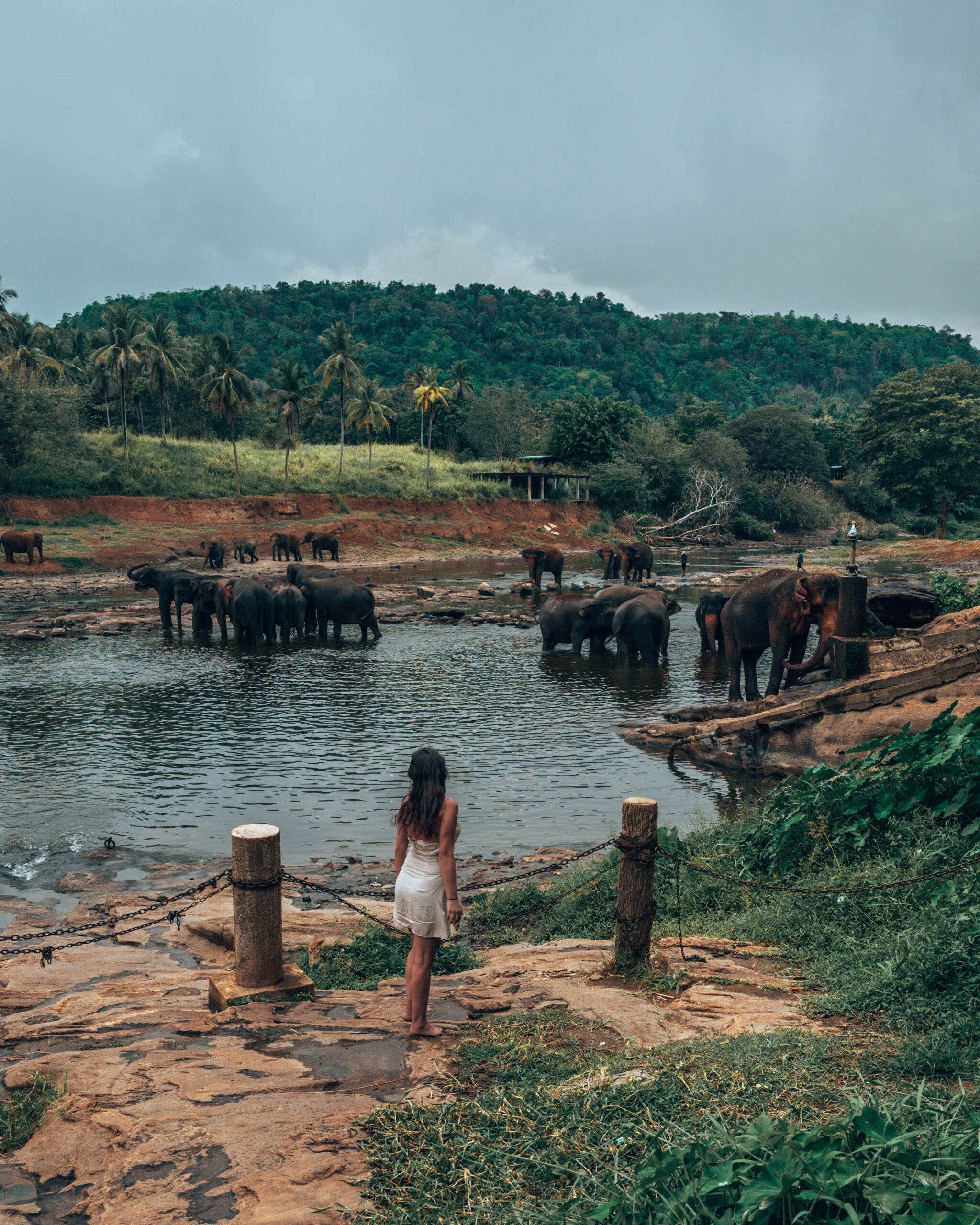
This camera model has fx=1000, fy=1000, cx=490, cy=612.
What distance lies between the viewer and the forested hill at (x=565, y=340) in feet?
396

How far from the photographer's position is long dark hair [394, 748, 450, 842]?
589 cm

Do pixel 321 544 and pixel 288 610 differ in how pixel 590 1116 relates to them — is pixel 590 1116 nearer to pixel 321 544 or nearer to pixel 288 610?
pixel 288 610

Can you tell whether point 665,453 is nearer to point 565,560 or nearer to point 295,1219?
point 565,560

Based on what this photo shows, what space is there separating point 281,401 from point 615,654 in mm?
44536

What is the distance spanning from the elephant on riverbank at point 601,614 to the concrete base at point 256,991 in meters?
18.7

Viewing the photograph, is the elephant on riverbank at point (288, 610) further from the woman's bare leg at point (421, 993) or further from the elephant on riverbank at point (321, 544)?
the woman's bare leg at point (421, 993)

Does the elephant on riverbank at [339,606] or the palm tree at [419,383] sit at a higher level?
the palm tree at [419,383]

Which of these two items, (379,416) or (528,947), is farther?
(379,416)

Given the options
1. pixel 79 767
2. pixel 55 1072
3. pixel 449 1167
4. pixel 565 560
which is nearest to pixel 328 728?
pixel 79 767

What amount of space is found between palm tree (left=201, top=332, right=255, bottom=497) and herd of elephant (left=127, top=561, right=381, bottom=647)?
29.7 meters

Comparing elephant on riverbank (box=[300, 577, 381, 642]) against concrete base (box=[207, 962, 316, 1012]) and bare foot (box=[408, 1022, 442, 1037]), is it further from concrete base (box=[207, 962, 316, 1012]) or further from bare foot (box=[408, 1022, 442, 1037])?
bare foot (box=[408, 1022, 442, 1037])

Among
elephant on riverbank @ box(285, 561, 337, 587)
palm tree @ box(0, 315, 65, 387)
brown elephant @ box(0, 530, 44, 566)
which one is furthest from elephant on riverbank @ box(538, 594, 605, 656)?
palm tree @ box(0, 315, 65, 387)

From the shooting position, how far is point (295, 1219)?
4020 millimetres

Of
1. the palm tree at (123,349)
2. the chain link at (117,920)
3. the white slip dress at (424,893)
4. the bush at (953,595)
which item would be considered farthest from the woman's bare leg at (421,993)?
the palm tree at (123,349)
